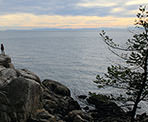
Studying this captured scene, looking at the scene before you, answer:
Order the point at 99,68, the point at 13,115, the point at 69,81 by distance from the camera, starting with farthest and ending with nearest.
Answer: the point at 99,68 → the point at 69,81 → the point at 13,115

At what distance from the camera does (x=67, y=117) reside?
19.3m

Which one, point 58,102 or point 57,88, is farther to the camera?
point 57,88

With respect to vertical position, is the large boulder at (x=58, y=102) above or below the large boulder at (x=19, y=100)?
below

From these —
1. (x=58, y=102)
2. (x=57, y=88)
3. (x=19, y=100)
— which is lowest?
(x=58, y=102)

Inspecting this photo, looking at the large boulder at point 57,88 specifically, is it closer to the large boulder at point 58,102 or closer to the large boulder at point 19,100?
the large boulder at point 58,102

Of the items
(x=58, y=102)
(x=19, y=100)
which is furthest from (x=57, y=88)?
(x=19, y=100)

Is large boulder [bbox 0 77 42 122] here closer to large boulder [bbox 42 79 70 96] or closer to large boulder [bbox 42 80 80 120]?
large boulder [bbox 42 80 80 120]

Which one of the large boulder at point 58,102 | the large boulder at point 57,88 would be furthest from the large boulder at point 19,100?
the large boulder at point 57,88

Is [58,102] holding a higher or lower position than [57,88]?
lower

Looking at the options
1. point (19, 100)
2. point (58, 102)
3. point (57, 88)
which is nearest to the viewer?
point (19, 100)

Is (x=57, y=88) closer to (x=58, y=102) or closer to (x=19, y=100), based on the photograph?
(x=58, y=102)

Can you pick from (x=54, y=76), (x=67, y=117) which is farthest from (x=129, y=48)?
(x=54, y=76)

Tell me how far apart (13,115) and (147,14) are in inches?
522

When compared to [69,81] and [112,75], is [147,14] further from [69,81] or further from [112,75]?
[69,81]
